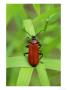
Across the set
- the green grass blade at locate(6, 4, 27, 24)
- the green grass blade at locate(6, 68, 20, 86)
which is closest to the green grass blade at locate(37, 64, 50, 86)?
the green grass blade at locate(6, 68, 20, 86)

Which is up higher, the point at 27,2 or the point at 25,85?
the point at 27,2

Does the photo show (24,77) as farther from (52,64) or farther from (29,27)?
(29,27)

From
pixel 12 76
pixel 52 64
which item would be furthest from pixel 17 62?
pixel 52 64

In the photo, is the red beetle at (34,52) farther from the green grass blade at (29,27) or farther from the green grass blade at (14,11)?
the green grass blade at (14,11)

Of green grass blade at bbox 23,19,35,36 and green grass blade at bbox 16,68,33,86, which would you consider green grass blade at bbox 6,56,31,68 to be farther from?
green grass blade at bbox 23,19,35,36

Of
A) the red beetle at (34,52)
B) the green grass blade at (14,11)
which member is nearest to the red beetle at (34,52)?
the red beetle at (34,52)
